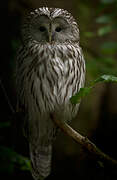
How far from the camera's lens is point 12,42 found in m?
2.83

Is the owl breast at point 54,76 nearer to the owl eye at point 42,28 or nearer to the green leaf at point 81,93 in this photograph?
the owl eye at point 42,28

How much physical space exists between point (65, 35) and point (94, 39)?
1.86 metres

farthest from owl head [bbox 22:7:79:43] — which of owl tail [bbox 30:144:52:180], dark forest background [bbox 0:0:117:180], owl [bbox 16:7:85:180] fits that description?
dark forest background [bbox 0:0:117:180]

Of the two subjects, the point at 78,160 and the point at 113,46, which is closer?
the point at 113,46

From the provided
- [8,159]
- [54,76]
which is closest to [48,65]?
[54,76]

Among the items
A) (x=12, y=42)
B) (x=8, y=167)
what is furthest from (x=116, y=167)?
(x=12, y=42)

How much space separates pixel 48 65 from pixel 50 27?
19 centimetres

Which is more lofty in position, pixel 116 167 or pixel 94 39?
pixel 116 167

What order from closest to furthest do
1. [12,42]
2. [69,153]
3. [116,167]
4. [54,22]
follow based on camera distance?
[116,167] → [54,22] → [12,42] → [69,153]

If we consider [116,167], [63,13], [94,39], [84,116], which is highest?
[63,13]

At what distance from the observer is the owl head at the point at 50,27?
5.47 feet

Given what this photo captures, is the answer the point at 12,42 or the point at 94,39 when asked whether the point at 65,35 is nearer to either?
the point at 12,42

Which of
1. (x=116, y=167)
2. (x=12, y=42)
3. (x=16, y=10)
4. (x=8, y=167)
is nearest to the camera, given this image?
(x=116, y=167)

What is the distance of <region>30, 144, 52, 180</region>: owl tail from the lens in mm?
2131
